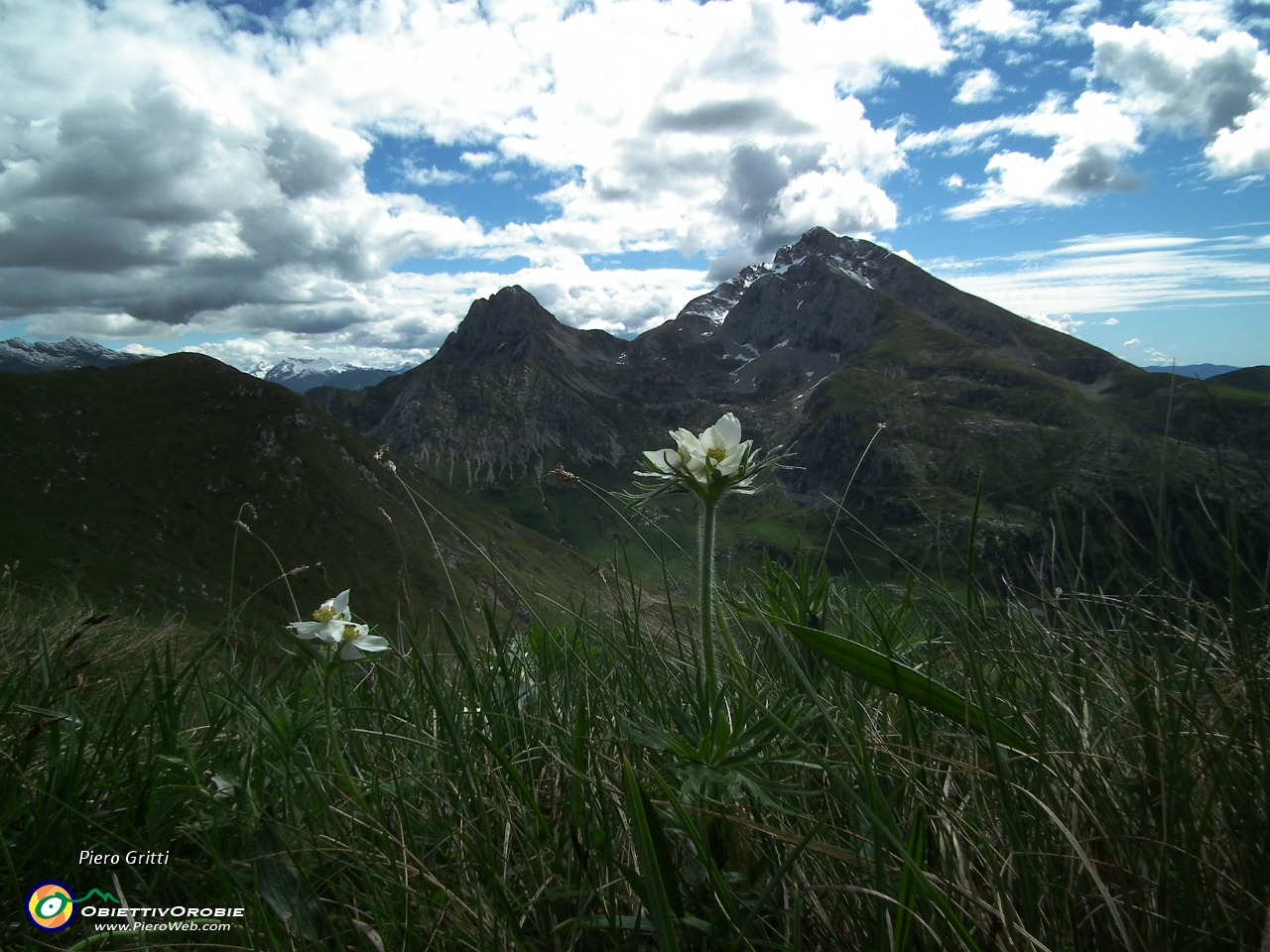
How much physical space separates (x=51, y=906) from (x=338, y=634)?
1.38 meters

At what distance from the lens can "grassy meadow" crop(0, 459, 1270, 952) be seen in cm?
199

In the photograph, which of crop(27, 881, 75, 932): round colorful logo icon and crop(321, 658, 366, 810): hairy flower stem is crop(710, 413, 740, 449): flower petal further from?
crop(27, 881, 75, 932): round colorful logo icon

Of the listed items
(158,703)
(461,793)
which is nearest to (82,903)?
(158,703)

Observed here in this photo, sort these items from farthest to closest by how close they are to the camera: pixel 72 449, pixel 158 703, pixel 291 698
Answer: pixel 72 449, pixel 291 698, pixel 158 703

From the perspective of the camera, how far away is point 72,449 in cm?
16338

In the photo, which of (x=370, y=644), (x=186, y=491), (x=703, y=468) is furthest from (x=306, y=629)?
(x=186, y=491)

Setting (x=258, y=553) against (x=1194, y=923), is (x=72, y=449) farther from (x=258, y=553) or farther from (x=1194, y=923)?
(x=1194, y=923)

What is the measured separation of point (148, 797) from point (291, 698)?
157 centimetres

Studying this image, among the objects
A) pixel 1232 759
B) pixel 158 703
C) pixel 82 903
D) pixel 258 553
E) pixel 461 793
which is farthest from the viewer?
pixel 258 553

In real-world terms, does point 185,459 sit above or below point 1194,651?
below

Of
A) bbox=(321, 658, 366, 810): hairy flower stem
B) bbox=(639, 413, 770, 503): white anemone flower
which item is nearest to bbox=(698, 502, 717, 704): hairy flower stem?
bbox=(639, 413, 770, 503): white anemone flower

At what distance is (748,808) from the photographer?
2725 millimetres

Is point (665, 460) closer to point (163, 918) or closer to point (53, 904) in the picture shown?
point (163, 918)

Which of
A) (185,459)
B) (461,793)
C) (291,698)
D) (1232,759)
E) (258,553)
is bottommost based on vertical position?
(258,553)
